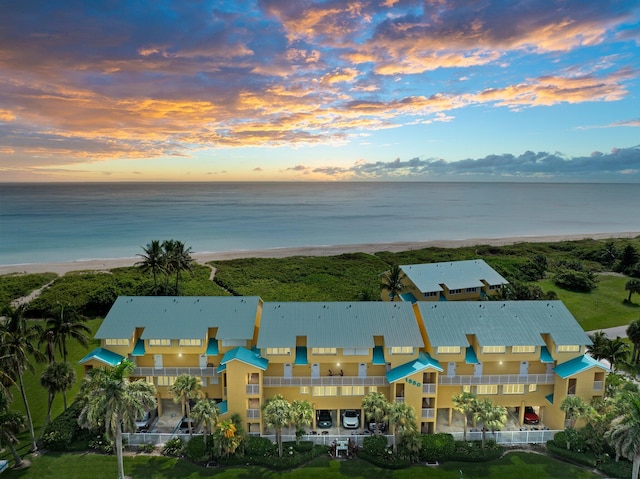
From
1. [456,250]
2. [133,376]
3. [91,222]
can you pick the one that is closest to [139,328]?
[133,376]

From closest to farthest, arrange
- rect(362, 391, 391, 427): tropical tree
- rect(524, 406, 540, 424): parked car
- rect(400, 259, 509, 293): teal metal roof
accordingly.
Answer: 1. rect(362, 391, 391, 427): tropical tree
2. rect(524, 406, 540, 424): parked car
3. rect(400, 259, 509, 293): teal metal roof

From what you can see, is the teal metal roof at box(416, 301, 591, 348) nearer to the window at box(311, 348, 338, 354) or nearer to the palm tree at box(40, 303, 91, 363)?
the window at box(311, 348, 338, 354)

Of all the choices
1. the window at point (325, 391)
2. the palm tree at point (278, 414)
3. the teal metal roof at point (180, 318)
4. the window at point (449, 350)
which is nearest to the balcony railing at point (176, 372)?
the teal metal roof at point (180, 318)

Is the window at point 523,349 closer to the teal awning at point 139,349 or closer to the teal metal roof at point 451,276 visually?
the teal metal roof at point 451,276

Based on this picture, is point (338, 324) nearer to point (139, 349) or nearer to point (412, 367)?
point (412, 367)

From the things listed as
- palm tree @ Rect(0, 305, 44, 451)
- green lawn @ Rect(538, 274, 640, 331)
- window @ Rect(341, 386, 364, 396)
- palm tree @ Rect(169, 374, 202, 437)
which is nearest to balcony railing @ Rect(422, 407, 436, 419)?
window @ Rect(341, 386, 364, 396)

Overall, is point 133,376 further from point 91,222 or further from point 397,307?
point 91,222

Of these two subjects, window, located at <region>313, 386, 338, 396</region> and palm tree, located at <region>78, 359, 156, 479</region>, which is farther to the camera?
window, located at <region>313, 386, 338, 396</region>

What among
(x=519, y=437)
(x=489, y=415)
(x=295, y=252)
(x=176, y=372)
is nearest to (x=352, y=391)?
(x=489, y=415)
